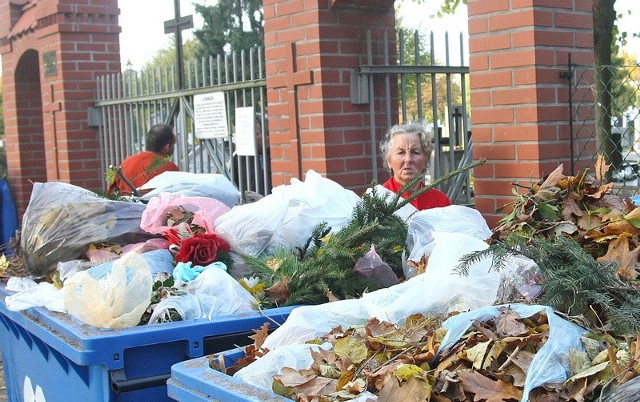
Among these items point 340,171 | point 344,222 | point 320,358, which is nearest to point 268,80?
point 340,171

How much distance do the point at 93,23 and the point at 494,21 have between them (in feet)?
18.2

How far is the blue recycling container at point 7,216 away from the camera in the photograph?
31.2ft

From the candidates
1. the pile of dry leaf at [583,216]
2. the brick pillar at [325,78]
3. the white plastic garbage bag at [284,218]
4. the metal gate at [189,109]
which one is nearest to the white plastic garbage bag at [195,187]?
the white plastic garbage bag at [284,218]

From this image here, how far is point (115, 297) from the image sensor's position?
316cm

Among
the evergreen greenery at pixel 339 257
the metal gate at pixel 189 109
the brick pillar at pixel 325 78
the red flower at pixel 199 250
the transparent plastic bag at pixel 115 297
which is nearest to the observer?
the transparent plastic bag at pixel 115 297

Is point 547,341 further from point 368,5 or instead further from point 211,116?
point 211,116

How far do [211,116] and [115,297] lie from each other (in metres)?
4.08

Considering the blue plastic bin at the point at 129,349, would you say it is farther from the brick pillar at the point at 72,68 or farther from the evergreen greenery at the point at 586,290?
the brick pillar at the point at 72,68

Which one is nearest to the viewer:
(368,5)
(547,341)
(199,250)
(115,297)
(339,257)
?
(547,341)

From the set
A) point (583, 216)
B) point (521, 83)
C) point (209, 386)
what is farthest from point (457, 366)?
point (521, 83)

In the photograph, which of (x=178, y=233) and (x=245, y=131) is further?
(x=245, y=131)

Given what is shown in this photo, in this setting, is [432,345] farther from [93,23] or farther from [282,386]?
[93,23]

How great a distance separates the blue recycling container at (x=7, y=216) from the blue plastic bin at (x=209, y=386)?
286 inches

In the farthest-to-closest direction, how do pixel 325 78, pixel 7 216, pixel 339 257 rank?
pixel 7 216 → pixel 325 78 → pixel 339 257
